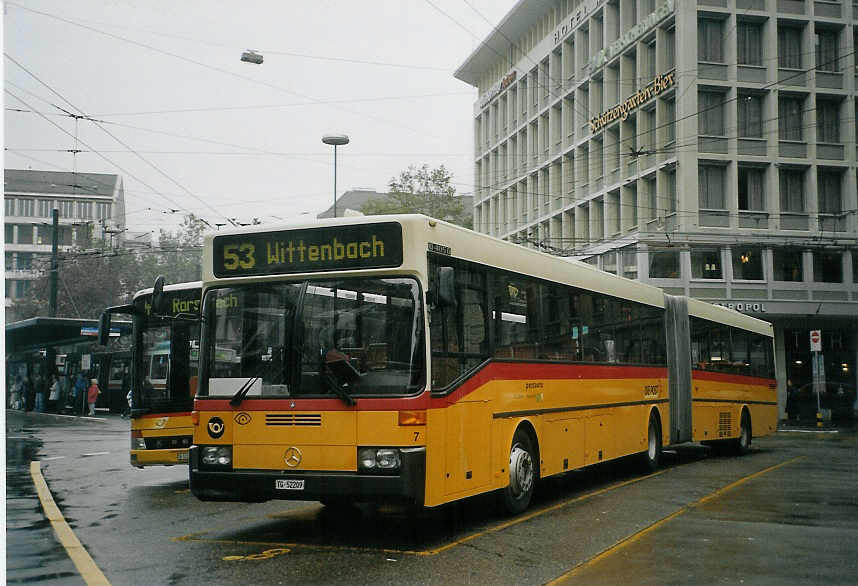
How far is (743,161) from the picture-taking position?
1700 inches

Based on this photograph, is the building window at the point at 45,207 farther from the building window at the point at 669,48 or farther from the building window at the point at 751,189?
the building window at the point at 751,189

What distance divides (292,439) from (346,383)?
2.50ft

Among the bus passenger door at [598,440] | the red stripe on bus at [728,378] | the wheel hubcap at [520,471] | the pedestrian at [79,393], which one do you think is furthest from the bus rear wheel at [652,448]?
the pedestrian at [79,393]

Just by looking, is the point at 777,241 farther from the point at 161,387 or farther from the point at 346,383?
the point at 346,383

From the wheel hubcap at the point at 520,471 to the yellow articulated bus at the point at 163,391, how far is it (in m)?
5.57

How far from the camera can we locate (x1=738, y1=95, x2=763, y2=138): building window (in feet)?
142

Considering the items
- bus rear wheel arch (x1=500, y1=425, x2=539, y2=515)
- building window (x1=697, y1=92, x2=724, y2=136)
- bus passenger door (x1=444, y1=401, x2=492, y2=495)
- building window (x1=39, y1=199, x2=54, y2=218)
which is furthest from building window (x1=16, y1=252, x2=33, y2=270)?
bus passenger door (x1=444, y1=401, x2=492, y2=495)

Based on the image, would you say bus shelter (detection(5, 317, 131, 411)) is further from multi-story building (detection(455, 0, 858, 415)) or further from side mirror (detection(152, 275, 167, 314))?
side mirror (detection(152, 275, 167, 314))

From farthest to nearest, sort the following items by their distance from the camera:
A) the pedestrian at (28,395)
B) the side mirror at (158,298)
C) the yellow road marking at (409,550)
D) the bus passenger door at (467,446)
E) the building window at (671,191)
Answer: the pedestrian at (28,395) < the building window at (671,191) < the side mirror at (158,298) < the bus passenger door at (467,446) < the yellow road marking at (409,550)

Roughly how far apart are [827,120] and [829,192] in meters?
3.15

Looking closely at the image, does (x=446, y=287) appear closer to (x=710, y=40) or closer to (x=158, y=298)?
(x=158, y=298)

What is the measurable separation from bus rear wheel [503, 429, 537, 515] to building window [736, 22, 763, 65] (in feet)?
117

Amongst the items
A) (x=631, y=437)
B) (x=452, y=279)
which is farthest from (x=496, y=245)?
(x=631, y=437)

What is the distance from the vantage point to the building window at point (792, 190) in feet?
145
